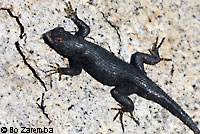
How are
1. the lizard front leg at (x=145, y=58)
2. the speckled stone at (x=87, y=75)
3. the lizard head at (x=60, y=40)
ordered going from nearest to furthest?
the speckled stone at (x=87, y=75)
the lizard head at (x=60, y=40)
the lizard front leg at (x=145, y=58)

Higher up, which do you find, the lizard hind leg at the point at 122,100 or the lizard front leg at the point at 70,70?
the lizard front leg at the point at 70,70

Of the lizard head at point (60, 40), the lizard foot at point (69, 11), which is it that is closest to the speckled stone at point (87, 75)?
the lizard foot at point (69, 11)

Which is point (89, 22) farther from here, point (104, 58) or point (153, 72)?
point (153, 72)

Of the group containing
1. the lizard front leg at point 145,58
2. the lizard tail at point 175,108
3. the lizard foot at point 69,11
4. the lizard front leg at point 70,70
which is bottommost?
the lizard tail at point 175,108

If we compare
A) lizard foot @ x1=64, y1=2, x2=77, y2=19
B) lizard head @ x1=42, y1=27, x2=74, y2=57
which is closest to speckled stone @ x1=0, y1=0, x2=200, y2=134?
lizard foot @ x1=64, y1=2, x2=77, y2=19

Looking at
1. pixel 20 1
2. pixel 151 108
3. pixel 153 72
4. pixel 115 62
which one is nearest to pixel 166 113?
pixel 151 108

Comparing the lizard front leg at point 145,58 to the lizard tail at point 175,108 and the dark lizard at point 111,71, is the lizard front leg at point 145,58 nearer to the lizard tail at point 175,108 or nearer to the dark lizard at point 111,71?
the dark lizard at point 111,71

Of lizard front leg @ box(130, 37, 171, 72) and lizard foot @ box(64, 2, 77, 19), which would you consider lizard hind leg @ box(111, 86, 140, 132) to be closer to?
lizard front leg @ box(130, 37, 171, 72)

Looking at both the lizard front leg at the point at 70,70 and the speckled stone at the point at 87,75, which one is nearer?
the speckled stone at the point at 87,75

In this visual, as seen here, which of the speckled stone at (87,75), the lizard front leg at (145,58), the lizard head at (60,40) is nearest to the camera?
the speckled stone at (87,75)
